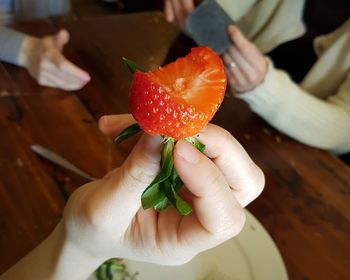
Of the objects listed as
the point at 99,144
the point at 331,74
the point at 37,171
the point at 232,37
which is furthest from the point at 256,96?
the point at 37,171

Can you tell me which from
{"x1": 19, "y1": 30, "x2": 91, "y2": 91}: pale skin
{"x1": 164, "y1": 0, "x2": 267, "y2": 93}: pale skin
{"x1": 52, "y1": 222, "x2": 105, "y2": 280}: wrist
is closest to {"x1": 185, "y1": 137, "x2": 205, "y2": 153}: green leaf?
{"x1": 52, "y1": 222, "x2": 105, "y2": 280}: wrist

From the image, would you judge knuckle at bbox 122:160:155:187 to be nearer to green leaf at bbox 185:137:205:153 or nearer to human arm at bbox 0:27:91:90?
green leaf at bbox 185:137:205:153

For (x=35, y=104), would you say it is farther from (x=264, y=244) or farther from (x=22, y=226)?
(x=264, y=244)

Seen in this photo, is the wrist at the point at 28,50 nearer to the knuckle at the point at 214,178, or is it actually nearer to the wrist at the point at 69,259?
the wrist at the point at 69,259

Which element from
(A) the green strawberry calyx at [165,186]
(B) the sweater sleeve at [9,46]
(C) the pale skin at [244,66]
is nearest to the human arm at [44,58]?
(B) the sweater sleeve at [9,46]

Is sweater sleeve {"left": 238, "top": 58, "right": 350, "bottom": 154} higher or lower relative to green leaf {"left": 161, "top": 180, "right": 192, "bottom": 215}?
lower

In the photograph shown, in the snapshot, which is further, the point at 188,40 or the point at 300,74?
the point at 300,74
